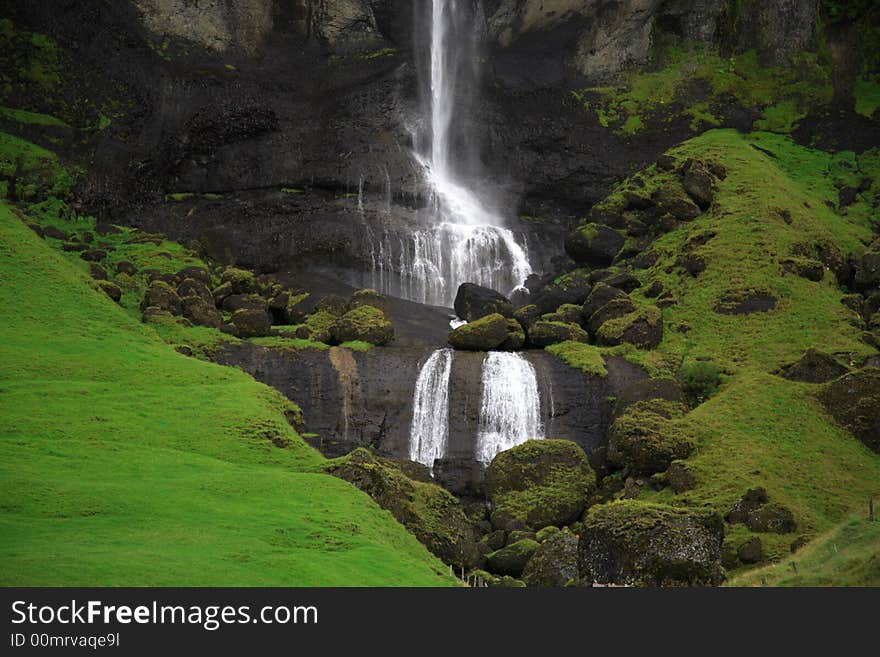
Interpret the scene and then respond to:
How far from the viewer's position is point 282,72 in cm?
6719

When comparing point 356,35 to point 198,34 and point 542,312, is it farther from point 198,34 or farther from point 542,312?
point 542,312

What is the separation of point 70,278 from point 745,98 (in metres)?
42.3

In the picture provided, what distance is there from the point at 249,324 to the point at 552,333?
1247 centimetres

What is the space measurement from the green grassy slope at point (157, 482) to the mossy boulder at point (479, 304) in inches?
Answer: 535

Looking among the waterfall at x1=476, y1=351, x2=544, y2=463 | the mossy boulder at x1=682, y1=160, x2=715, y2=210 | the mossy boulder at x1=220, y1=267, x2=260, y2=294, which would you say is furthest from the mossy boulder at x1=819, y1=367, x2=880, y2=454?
the mossy boulder at x1=220, y1=267, x2=260, y2=294

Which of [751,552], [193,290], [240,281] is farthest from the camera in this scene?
[240,281]

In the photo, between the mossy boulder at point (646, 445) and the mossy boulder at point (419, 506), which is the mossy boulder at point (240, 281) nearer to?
the mossy boulder at point (646, 445)

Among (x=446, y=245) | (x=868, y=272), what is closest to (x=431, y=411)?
(x=446, y=245)

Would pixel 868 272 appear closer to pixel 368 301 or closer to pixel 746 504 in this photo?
pixel 746 504

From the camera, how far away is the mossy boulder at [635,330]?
44.8 meters

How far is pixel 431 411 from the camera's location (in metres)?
41.3

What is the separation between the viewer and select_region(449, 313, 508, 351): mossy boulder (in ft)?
145

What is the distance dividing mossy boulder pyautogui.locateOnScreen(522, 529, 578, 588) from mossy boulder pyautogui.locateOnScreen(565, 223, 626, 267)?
29691mm

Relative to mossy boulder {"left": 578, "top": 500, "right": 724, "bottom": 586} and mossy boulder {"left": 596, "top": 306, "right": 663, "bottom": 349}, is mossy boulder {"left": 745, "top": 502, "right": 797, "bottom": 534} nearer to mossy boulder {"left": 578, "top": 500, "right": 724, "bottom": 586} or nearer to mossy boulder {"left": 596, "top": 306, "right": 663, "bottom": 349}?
mossy boulder {"left": 578, "top": 500, "right": 724, "bottom": 586}
